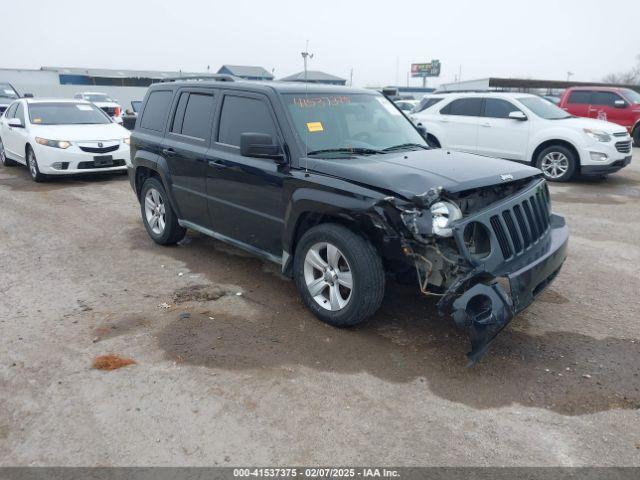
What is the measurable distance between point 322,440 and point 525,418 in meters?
1.21

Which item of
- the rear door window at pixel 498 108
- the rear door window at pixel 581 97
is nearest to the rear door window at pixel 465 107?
the rear door window at pixel 498 108

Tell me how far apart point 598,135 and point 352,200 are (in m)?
8.19

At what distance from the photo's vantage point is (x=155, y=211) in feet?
20.6

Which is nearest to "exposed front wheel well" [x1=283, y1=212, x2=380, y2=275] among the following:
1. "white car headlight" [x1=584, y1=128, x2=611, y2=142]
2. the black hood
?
the black hood

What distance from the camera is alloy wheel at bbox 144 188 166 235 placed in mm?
6141

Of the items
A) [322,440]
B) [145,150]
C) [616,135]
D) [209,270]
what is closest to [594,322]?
[322,440]

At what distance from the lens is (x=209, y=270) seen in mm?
5469

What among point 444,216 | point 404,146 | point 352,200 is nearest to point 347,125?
point 404,146

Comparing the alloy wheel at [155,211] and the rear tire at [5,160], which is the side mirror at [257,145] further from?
the rear tire at [5,160]

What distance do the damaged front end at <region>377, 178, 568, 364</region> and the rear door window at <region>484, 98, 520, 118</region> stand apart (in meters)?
7.77

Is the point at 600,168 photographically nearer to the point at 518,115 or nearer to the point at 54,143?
the point at 518,115

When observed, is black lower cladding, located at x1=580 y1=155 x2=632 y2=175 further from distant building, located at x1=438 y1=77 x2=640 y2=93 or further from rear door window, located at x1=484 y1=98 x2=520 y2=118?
distant building, located at x1=438 y1=77 x2=640 y2=93

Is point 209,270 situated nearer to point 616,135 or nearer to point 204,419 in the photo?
point 204,419

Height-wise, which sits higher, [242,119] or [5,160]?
[242,119]
